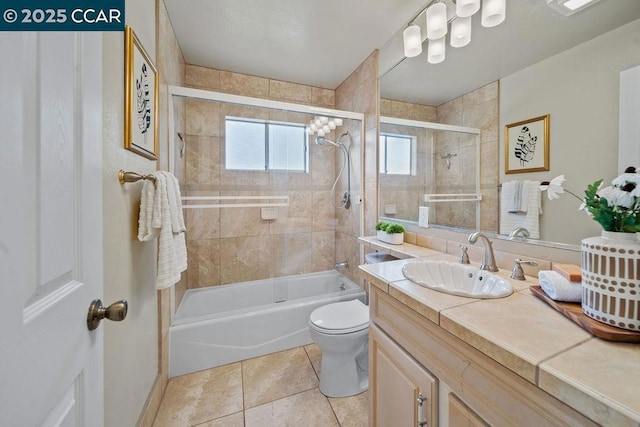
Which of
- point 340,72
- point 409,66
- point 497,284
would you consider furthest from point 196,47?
point 497,284

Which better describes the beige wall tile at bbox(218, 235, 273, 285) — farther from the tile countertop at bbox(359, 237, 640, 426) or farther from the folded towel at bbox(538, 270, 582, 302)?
the folded towel at bbox(538, 270, 582, 302)

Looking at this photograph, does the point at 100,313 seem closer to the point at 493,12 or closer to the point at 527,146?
the point at 527,146

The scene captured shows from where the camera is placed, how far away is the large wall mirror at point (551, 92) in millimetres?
862

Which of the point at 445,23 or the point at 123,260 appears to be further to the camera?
the point at 445,23

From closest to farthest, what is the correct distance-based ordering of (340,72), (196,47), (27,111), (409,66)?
(27,111)
(409,66)
(196,47)
(340,72)

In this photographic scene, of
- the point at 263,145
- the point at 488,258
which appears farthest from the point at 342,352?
the point at 263,145

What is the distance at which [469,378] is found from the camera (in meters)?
0.65

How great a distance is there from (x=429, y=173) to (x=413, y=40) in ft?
3.03

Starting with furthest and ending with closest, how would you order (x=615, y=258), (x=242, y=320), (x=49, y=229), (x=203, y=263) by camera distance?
(x=203, y=263) → (x=242, y=320) → (x=615, y=258) → (x=49, y=229)

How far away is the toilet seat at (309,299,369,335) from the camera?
1.48 m

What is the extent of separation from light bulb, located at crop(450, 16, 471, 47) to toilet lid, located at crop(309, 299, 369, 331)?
1820 mm

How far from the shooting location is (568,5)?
3.19ft

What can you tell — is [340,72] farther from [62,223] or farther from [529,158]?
[62,223]

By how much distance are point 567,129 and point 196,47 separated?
2.61m
